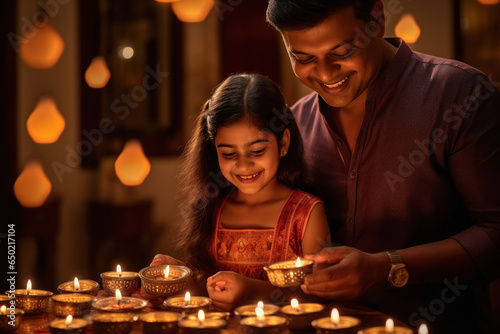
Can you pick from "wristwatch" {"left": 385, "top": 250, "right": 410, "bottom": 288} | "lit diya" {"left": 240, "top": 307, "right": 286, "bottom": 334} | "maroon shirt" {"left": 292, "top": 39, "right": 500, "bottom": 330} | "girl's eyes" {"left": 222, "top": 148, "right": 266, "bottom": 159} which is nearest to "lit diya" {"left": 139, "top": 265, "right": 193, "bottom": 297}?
"lit diya" {"left": 240, "top": 307, "right": 286, "bottom": 334}

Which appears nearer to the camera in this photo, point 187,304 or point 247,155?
point 187,304

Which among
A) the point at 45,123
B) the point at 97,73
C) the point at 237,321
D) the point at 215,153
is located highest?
the point at 97,73

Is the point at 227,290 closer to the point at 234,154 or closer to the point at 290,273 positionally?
the point at 290,273

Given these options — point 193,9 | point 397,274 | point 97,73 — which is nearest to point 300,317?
point 397,274

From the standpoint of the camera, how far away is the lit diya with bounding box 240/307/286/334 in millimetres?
1552

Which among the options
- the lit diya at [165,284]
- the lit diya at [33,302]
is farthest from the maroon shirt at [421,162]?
the lit diya at [33,302]

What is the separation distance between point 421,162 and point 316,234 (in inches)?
19.2

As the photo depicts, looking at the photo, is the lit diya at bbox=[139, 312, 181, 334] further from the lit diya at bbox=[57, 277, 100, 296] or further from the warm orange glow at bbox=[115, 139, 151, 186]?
the warm orange glow at bbox=[115, 139, 151, 186]

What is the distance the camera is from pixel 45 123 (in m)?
4.61

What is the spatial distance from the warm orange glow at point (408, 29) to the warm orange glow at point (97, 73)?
226 centimetres

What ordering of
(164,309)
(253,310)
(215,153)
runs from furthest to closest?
(215,153), (164,309), (253,310)

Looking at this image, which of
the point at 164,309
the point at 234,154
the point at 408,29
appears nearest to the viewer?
the point at 164,309

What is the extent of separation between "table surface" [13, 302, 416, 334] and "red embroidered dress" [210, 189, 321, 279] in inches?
15.5

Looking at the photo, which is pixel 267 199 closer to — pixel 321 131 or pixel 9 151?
pixel 321 131
